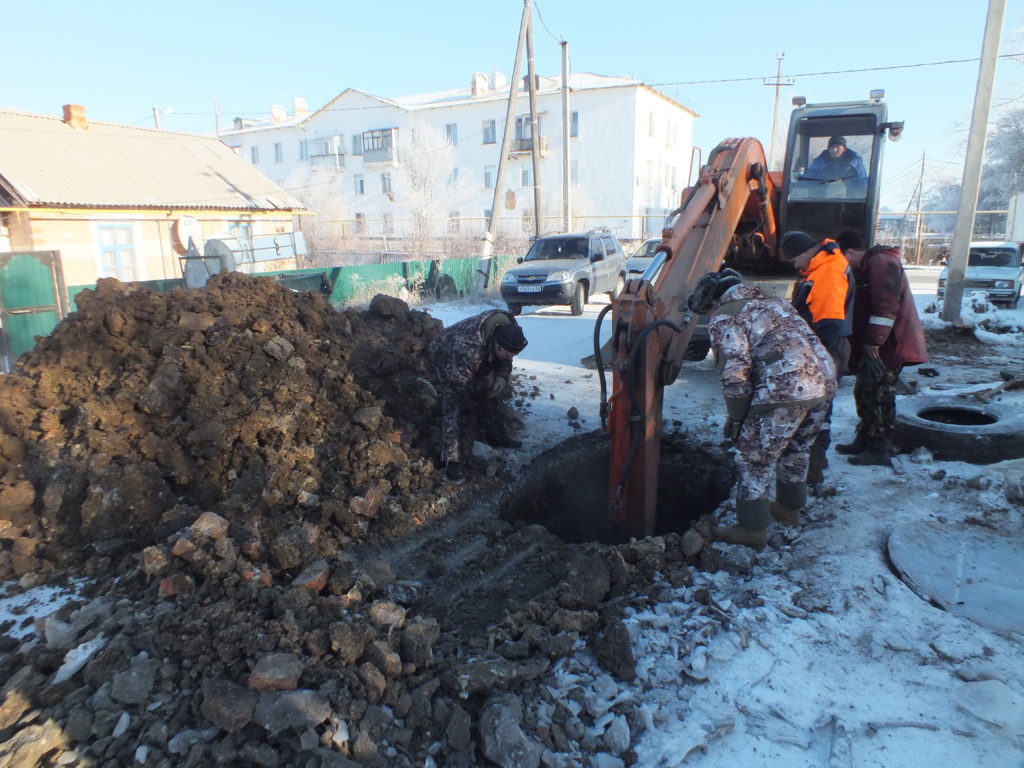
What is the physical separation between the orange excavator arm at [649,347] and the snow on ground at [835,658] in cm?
66

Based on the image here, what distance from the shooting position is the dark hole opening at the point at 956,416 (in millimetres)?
5742

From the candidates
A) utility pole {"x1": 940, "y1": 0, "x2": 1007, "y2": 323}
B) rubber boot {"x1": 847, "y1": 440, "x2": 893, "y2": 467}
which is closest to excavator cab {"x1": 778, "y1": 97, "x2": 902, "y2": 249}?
rubber boot {"x1": 847, "y1": 440, "x2": 893, "y2": 467}

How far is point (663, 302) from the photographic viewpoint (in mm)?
4262

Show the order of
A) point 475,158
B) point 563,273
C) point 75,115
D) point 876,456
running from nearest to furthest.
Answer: point 876,456, point 563,273, point 75,115, point 475,158

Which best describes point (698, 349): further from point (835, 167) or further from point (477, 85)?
point (477, 85)

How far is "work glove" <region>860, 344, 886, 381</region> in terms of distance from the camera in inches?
201

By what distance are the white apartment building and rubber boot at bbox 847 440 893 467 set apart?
1152 inches

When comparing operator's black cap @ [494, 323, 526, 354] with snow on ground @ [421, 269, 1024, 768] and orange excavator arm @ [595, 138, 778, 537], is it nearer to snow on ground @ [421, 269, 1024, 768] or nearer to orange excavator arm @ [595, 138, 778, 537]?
orange excavator arm @ [595, 138, 778, 537]

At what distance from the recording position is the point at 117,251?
19703mm

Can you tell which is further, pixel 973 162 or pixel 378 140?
pixel 378 140

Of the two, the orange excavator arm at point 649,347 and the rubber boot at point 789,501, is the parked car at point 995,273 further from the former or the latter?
the rubber boot at point 789,501

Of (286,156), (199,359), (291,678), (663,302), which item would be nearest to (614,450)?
(663,302)

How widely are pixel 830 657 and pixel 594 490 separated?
2.90m

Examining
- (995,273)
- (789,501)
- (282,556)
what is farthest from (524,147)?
(282,556)
